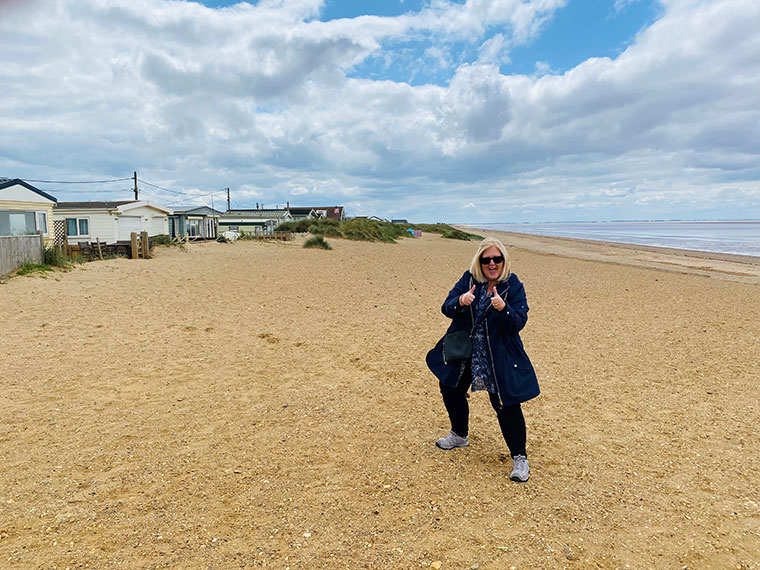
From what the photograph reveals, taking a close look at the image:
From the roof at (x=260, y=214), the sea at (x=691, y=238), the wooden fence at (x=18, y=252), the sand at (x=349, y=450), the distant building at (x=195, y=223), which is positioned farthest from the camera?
the roof at (x=260, y=214)

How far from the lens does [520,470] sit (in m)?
3.46

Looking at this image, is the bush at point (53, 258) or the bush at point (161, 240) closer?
the bush at point (53, 258)

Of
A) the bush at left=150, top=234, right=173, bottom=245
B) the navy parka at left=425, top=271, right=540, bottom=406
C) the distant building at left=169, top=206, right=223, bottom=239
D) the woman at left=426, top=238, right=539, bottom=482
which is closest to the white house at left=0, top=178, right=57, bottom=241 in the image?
the bush at left=150, top=234, right=173, bottom=245

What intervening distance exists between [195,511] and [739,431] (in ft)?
14.9

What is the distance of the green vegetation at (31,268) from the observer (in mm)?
12565

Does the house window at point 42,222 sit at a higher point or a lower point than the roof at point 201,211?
lower

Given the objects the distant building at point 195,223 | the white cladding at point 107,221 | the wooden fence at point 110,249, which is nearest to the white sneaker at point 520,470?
the wooden fence at point 110,249

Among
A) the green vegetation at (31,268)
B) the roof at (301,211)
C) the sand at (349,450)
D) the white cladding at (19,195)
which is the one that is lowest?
the sand at (349,450)

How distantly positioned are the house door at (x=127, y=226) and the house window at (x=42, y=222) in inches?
257

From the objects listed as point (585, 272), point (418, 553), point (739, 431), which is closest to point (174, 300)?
point (418, 553)

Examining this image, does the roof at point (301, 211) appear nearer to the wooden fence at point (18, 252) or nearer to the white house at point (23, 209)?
the white house at point (23, 209)

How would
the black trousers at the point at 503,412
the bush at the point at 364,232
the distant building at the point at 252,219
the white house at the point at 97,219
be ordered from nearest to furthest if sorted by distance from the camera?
the black trousers at the point at 503,412
the white house at the point at 97,219
the bush at the point at 364,232
the distant building at the point at 252,219

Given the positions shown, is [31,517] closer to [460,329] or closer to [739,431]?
[460,329]

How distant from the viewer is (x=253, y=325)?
8.61 metres
